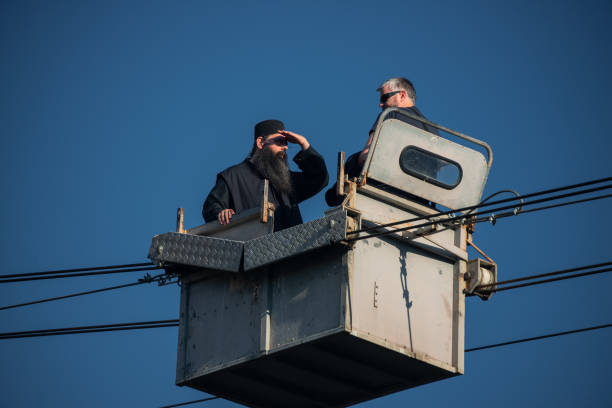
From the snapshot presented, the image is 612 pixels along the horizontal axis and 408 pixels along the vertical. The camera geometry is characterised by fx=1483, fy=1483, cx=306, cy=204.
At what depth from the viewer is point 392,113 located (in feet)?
51.5

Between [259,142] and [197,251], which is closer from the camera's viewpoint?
[197,251]

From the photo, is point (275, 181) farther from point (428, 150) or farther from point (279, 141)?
point (428, 150)

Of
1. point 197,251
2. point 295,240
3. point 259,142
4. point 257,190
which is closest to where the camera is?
point 295,240

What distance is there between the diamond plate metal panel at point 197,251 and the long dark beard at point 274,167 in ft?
4.37

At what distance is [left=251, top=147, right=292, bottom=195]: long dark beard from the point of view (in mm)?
16844

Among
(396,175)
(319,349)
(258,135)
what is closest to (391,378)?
(319,349)

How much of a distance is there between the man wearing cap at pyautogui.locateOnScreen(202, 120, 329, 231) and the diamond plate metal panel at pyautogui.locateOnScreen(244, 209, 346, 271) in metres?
0.84

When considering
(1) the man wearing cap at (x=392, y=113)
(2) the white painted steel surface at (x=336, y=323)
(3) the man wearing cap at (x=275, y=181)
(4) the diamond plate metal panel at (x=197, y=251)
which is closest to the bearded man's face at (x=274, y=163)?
(3) the man wearing cap at (x=275, y=181)

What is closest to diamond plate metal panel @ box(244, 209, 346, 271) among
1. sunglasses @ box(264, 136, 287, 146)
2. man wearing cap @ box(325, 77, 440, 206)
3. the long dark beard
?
man wearing cap @ box(325, 77, 440, 206)

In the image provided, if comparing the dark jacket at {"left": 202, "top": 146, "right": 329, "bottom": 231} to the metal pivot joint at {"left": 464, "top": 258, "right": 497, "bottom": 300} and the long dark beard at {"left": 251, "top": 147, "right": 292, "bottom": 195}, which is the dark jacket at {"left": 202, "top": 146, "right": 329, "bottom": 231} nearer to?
the long dark beard at {"left": 251, "top": 147, "right": 292, "bottom": 195}

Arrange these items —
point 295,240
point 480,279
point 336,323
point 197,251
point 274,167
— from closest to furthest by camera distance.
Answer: point 336,323, point 295,240, point 480,279, point 197,251, point 274,167

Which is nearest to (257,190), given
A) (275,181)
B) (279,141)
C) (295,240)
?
(275,181)

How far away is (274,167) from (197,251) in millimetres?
1687

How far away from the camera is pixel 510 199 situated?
15.0m
